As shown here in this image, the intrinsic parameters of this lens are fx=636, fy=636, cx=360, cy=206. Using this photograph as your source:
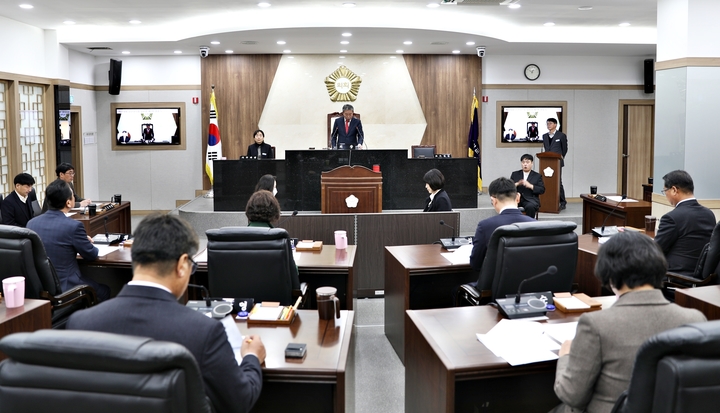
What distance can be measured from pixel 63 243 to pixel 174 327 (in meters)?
2.99

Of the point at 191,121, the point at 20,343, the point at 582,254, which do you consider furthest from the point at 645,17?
the point at 20,343

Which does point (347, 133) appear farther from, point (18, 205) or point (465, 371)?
point (465, 371)

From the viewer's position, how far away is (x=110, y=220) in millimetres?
7523

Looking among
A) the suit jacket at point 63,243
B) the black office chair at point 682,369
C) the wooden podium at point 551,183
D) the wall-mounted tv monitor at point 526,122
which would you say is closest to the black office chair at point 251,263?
the suit jacket at point 63,243

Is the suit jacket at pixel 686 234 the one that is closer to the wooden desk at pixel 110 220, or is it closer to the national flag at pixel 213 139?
the wooden desk at pixel 110 220

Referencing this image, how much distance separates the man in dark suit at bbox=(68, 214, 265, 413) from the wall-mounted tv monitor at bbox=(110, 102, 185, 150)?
34.6ft

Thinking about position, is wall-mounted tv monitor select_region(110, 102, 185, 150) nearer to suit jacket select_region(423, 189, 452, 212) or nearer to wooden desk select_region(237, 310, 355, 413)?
suit jacket select_region(423, 189, 452, 212)

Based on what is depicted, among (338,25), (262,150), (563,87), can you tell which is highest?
(338,25)

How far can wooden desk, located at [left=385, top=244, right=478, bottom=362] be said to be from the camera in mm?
4223

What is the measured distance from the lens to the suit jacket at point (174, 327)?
181 centimetres

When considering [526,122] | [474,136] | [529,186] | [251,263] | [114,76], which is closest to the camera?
[251,263]

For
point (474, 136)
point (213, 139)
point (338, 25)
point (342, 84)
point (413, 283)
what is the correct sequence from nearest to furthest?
point (413, 283)
point (338, 25)
point (213, 139)
point (474, 136)
point (342, 84)

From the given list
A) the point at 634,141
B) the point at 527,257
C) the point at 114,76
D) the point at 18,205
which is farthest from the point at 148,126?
the point at 527,257

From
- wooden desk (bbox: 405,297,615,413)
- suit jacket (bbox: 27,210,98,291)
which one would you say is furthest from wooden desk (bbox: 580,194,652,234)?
suit jacket (bbox: 27,210,98,291)
